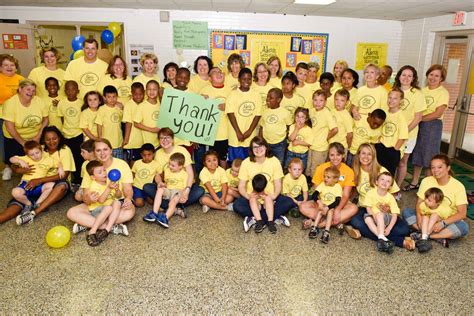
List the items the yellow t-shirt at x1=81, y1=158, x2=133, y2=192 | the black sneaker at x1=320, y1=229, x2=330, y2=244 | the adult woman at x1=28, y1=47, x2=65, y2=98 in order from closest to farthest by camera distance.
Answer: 1. the black sneaker at x1=320, y1=229, x2=330, y2=244
2. the yellow t-shirt at x1=81, y1=158, x2=133, y2=192
3. the adult woman at x1=28, y1=47, x2=65, y2=98

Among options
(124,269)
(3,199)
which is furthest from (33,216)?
(124,269)

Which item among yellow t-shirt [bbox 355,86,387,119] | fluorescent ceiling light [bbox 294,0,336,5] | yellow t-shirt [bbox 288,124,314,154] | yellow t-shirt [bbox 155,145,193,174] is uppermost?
fluorescent ceiling light [bbox 294,0,336,5]

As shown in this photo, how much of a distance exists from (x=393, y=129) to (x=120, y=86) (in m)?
2.97

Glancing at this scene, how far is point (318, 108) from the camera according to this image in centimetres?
389

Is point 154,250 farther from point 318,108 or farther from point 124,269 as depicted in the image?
point 318,108

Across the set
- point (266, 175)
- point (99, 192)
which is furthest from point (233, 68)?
point (99, 192)

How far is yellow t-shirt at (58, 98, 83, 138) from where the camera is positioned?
3994mm

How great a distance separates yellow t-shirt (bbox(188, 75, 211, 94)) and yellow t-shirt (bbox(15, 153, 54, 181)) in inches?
66.4

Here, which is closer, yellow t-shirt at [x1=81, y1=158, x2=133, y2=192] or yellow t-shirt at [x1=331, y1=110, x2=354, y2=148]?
yellow t-shirt at [x1=81, y1=158, x2=133, y2=192]

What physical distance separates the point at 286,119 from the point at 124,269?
87.1 inches

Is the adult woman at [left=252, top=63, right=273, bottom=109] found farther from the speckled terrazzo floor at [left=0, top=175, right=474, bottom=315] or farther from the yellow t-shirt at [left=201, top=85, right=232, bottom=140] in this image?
the speckled terrazzo floor at [left=0, top=175, right=474, bottom=315]

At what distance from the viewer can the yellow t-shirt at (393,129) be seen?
363 cm

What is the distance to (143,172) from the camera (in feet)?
12.5

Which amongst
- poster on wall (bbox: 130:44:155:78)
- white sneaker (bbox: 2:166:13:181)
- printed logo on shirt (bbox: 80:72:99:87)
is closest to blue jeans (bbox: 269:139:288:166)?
printed logo on shirt (bbox: 80:72:99:87)
